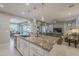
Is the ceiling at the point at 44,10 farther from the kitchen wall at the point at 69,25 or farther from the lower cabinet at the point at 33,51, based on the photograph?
the lower cabinet at the point at 33,51

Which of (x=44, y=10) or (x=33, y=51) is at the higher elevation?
(x=44, y=10)

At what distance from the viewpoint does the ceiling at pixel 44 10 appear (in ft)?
4.15

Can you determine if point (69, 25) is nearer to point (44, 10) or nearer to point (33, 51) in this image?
point (44, 10)

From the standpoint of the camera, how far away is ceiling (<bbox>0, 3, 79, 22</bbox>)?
1264mm

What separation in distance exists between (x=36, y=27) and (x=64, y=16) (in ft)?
1.90

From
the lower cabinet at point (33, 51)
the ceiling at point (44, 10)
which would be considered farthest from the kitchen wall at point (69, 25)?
the lower cabinet at point (33, 51)

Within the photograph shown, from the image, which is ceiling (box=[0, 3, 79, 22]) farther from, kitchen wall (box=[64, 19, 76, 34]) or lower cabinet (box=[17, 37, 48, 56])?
lower cabinet (box=[17, 37, 48, 56])

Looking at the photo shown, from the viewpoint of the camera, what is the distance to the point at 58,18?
1429 millimetres

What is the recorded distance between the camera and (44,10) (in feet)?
4.84

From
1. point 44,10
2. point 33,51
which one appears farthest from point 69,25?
point 33,51

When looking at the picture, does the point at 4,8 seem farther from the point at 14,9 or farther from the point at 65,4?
the point at 65,4

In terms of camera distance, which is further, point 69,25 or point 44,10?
point 44,10

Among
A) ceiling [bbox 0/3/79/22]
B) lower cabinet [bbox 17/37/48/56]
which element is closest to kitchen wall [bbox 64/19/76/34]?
ceiling [bbox 0/3/79/22]

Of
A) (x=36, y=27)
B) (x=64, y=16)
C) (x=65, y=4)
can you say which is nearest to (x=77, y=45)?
(x=64, y=16)
